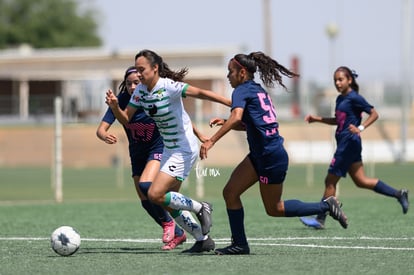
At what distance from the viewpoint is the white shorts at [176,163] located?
11.2m

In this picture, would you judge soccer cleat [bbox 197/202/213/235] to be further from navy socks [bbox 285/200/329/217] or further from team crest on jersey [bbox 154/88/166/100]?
team crest on jersey [bbox 154/88/166/100]

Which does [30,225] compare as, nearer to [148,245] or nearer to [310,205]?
[148,245]

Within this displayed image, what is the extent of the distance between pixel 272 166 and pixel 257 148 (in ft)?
0.80

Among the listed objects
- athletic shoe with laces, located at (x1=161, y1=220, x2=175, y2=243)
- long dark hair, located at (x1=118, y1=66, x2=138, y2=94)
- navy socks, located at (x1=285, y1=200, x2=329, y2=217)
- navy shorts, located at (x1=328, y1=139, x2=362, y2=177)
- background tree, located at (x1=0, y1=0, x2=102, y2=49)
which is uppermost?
background tree, located at (x1=0, y1=0, x2=102, y2=49)

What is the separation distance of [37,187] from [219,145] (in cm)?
1412

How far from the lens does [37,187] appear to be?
99.1 feet

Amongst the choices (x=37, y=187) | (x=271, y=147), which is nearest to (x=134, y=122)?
(x=271, y=147)

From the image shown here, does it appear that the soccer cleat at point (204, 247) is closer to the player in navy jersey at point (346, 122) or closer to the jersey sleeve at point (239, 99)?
the jersey sleeve at point (239, 99)

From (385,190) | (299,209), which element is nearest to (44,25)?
(385,190)

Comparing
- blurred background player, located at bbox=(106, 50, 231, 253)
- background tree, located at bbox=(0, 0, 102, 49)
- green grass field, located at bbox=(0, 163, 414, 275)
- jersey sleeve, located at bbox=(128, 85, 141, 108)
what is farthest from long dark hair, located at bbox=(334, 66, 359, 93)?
background tree, located at bbox=(0, 0, 102, 49)

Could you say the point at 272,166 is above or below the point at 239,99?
below

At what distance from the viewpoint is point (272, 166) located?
35.9ft

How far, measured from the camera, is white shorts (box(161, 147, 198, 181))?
442 inches

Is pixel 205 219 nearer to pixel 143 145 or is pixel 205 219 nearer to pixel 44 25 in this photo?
pixel 143 145
